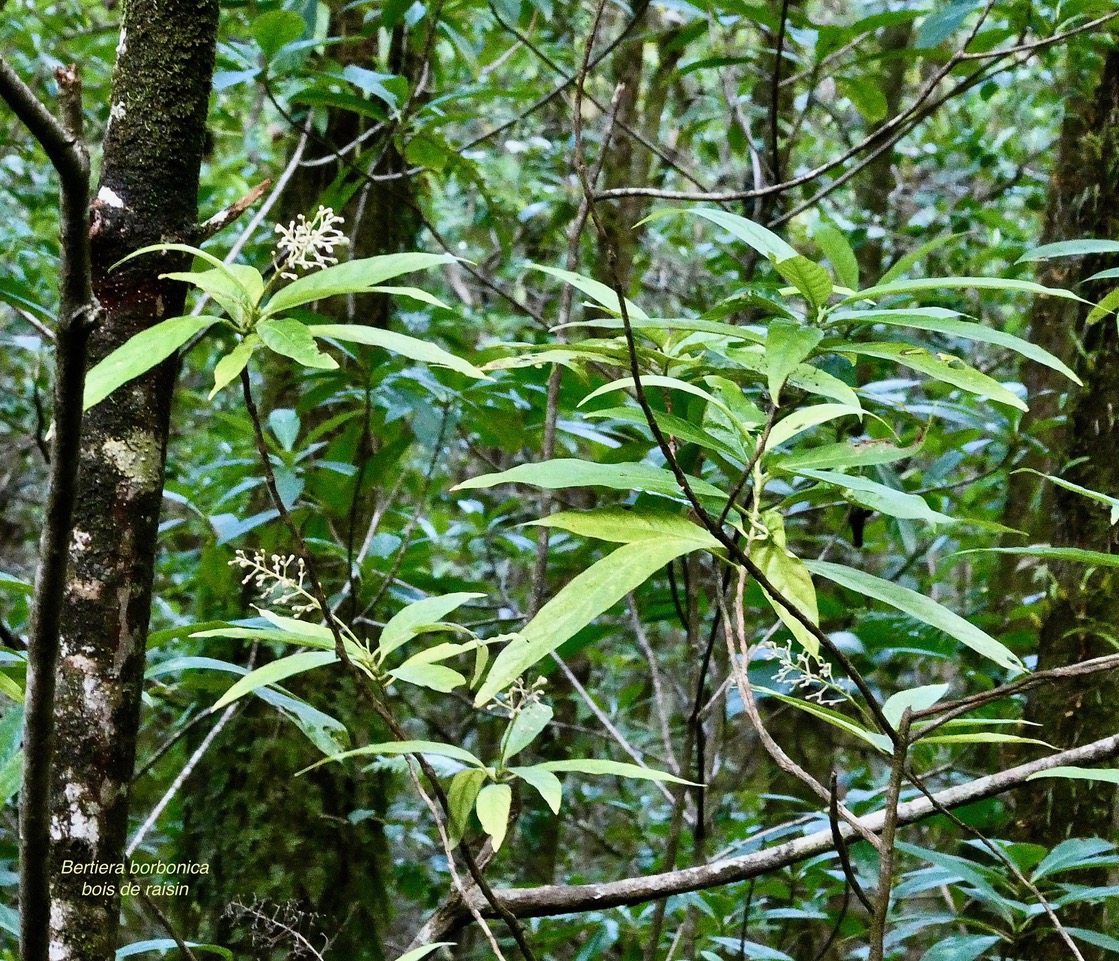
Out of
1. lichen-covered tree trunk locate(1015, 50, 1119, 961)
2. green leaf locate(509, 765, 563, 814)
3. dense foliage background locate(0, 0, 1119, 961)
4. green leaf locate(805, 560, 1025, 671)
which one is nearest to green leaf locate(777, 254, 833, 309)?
dense foliage background locate(0, 0, 1119, 961)

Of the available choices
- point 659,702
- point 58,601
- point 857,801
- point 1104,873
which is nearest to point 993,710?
point 1104,873

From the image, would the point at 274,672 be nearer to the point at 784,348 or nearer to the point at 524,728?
the point at 524,728

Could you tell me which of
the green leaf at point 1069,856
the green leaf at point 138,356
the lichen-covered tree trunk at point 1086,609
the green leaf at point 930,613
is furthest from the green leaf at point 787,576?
the lichen-covered tree trunk at point 1086,609

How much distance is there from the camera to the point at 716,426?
91 centimetres

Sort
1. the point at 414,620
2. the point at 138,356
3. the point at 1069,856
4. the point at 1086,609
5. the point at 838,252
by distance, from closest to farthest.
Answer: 1. the point at 138,356
2. the point at 414,620
3. the point at 838,252
4. the point at 1069,856
5. the point at 1086,609

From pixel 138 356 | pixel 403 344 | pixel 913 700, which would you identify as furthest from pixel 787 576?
pixel 138 356

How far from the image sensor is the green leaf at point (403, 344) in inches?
23.5

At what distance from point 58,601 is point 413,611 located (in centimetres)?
30

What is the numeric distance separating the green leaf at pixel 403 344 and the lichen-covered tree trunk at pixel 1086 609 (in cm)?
130

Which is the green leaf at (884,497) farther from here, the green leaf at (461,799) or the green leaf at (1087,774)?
the green leaf at (461,799)

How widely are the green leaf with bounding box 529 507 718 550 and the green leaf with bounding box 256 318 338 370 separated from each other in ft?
0.65

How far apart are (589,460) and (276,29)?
1.01m

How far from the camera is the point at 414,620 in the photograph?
0.79 metres

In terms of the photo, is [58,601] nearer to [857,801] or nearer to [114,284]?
[114,284]
